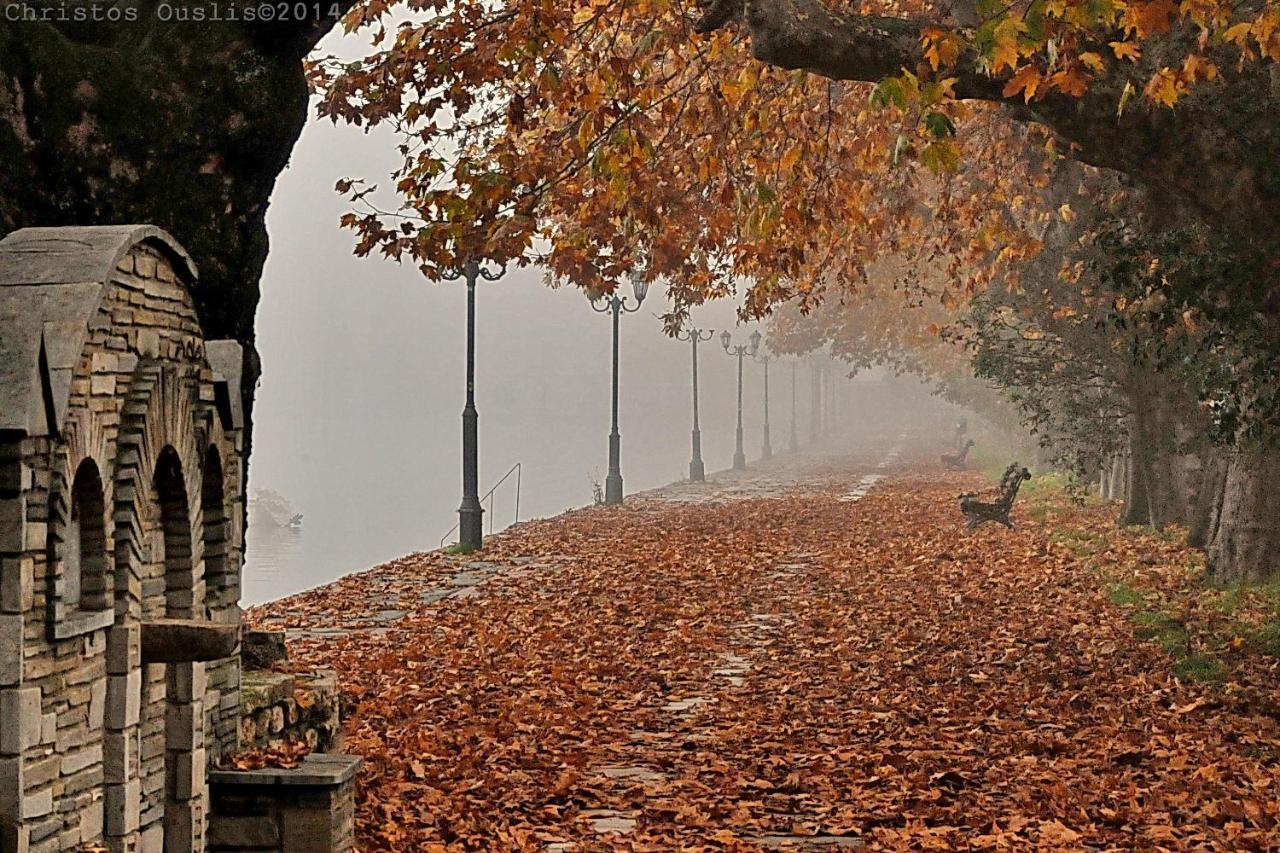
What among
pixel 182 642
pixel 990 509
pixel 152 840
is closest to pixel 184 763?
pixel 152 840

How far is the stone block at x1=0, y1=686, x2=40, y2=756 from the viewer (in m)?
5.25

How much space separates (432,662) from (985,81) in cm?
666

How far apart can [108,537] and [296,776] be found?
1831 millimetres

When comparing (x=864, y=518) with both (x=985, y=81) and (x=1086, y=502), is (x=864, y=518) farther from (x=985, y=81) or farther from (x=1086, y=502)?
(x=985, y=81)

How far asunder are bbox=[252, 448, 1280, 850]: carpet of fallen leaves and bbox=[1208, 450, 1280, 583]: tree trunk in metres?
1.44

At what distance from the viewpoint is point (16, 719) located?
526 cm

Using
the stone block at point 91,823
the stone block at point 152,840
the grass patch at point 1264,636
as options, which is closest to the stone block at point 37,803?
the stone block at point 91,823

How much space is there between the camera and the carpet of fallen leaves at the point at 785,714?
8430 millimetres

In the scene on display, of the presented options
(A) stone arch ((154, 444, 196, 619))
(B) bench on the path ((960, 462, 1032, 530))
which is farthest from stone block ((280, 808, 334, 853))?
(B) bench on the path ((960, 462, 1032, 530))

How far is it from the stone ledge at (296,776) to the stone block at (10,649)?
2266mm

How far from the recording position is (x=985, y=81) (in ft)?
39.5

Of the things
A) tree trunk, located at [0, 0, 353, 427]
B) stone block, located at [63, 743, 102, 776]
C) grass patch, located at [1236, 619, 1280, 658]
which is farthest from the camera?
grass patch, located at [1236, 619, 1280, 658]

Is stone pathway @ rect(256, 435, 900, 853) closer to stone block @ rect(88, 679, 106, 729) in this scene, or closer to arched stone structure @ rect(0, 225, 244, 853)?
arched stone structure @ rect(0, 225, 244, 853)

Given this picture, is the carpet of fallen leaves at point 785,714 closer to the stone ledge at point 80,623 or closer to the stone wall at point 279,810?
the stone wall at point 279,810
